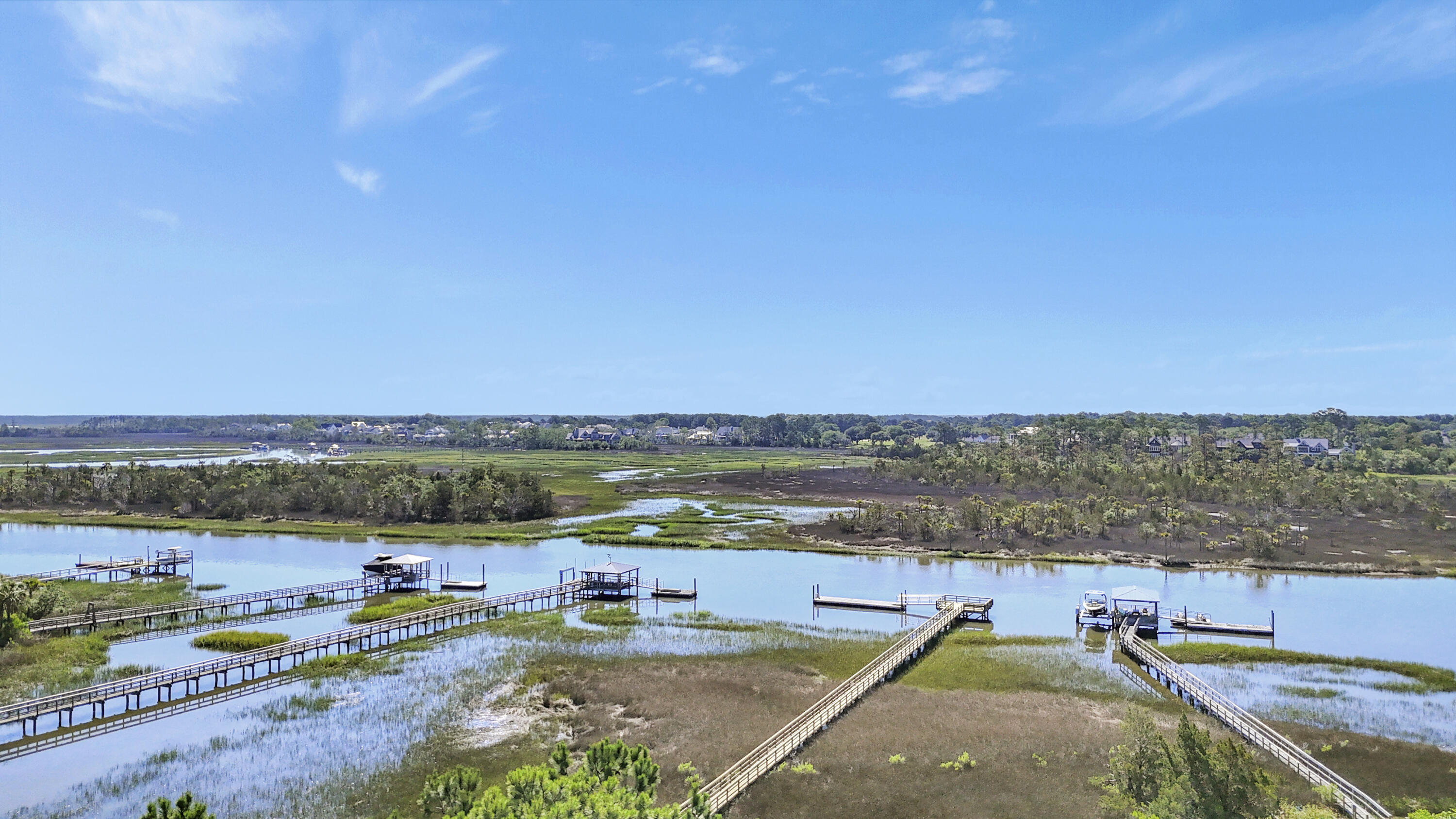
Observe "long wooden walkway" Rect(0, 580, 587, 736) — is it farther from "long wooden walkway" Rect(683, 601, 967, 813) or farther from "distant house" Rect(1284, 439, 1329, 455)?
"distant house" Rect(1284, 439, 1329, 455)

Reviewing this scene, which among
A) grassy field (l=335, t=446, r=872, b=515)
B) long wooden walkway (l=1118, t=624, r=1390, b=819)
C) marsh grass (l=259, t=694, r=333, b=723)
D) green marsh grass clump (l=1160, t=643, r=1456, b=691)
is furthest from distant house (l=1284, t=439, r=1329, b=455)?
marsh grass (l=259, t=694, r=333, b=723)

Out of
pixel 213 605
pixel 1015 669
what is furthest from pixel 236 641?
pixel 1015 669

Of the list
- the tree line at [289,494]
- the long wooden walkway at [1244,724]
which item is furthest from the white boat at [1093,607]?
the tree line at [289,494]

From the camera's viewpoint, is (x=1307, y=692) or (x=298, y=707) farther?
(x=1307, y=692)

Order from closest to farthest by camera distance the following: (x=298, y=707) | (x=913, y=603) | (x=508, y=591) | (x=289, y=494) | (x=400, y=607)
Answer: (x=298, y=707), (x=400, y=607), (x=913, y=603), (x=508, y=591), (x=289, y=494)

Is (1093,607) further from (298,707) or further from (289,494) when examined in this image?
(289,494)

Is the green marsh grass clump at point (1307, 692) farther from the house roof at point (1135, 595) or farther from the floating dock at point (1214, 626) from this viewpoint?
the house roof at point (1135, 595)

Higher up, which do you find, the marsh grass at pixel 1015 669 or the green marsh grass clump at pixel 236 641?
the green marsh grass clump at pixel 236 641
